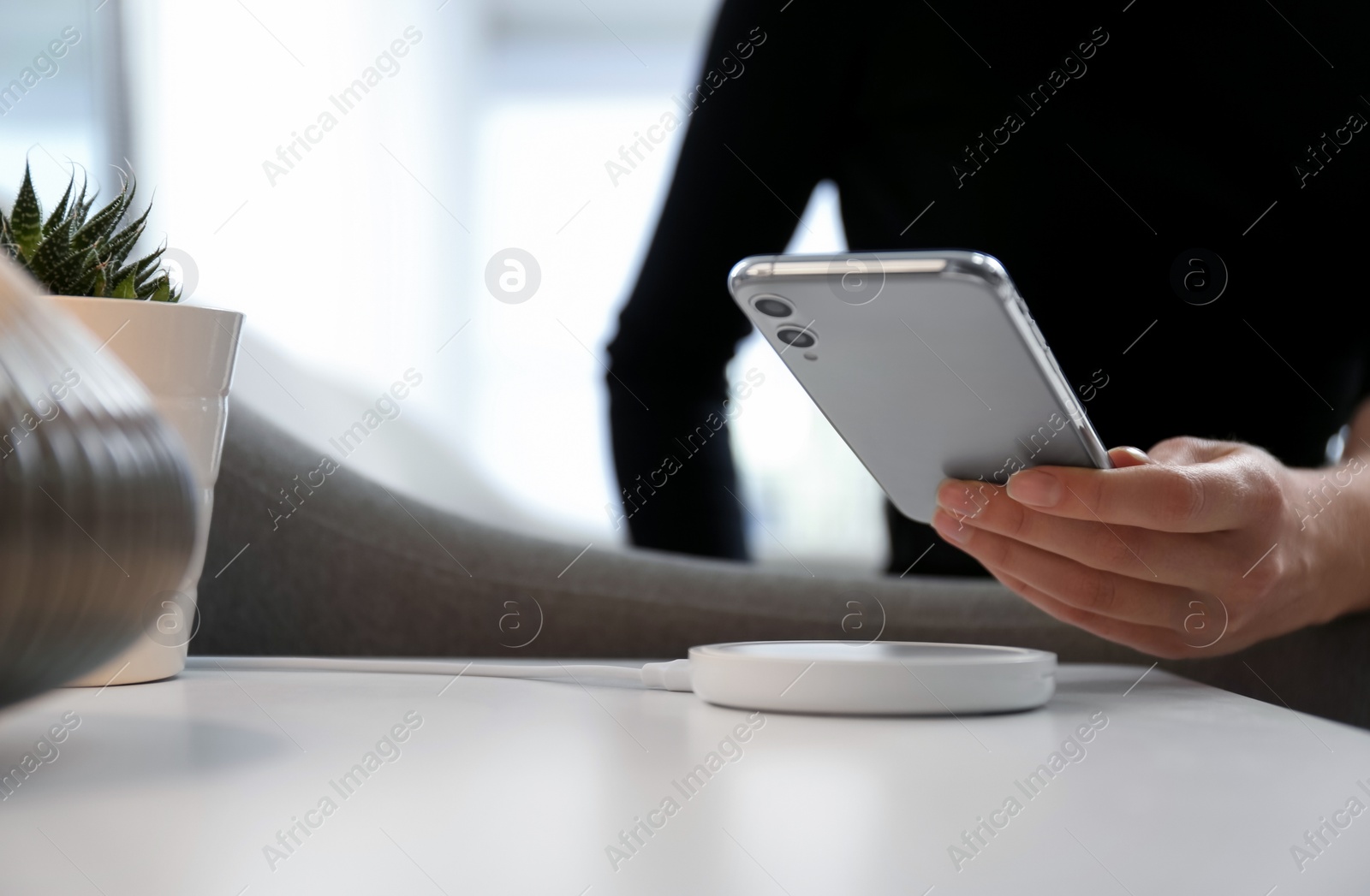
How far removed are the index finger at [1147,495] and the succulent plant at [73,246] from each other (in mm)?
431

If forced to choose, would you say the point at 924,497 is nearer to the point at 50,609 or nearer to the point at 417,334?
the point at 50,609

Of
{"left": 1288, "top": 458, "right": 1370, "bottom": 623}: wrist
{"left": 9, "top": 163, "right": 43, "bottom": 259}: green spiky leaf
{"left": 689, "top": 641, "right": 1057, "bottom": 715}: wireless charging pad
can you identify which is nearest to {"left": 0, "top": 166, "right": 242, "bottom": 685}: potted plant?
{"left": 9, "top": 163, "right": 43, "bottom": 259}: green spiky leaf

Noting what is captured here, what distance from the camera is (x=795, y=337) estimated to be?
467 millimetres

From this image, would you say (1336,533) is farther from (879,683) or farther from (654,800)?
(654,800)

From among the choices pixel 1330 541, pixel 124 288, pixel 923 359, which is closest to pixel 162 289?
pixel 124 288

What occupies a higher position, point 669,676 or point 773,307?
point 773,307

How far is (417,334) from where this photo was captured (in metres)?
4.46

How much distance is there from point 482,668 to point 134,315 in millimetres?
252

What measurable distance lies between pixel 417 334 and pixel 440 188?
63cm

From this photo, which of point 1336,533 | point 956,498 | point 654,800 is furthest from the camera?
point 1336,533

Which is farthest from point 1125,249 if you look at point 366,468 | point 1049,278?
point 366,468

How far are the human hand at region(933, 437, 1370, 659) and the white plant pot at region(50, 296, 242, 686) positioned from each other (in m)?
0.37

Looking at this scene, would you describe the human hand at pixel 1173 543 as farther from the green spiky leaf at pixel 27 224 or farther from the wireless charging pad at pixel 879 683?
the green spiky leaf at pixel 27 224

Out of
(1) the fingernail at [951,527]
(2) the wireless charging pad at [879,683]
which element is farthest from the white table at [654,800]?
(1) the fingernail at [951,527]
